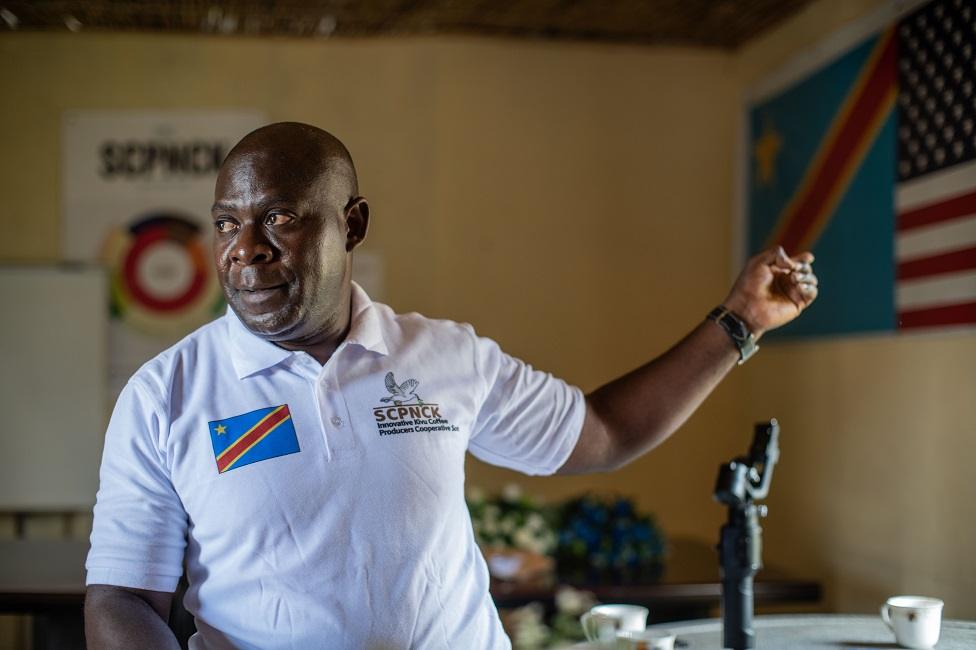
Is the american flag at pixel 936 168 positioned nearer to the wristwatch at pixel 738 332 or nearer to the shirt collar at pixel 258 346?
the wristwatch at pixel 738 332

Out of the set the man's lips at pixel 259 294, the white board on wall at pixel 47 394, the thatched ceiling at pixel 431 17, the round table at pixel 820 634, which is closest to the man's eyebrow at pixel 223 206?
the man's lips at pixel 259 294

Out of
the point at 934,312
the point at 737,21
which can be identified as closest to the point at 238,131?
the point at 737,21

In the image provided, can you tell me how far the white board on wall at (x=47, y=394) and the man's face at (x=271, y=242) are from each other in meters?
3.27

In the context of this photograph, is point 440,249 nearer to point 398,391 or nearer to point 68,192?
point 68,192

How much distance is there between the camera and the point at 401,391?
1564 millimetres

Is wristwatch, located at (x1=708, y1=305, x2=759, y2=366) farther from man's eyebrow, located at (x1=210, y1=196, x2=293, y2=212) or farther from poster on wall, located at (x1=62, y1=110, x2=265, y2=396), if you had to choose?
poster on wall, located at (x1=62, y1=110, x2=265, y2=396)

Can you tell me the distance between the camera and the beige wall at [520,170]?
4527 millimetres

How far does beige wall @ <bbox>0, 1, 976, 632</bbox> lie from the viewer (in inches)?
178

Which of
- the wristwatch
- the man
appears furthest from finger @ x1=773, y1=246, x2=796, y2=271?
the man

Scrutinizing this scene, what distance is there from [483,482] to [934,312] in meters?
2.14

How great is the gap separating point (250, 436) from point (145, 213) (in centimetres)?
341

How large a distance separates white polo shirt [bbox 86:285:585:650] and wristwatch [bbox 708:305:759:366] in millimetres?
532

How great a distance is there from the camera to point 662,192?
4672 mm

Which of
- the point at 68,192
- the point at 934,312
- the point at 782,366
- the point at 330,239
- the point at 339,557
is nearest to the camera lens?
the point at 339,557
